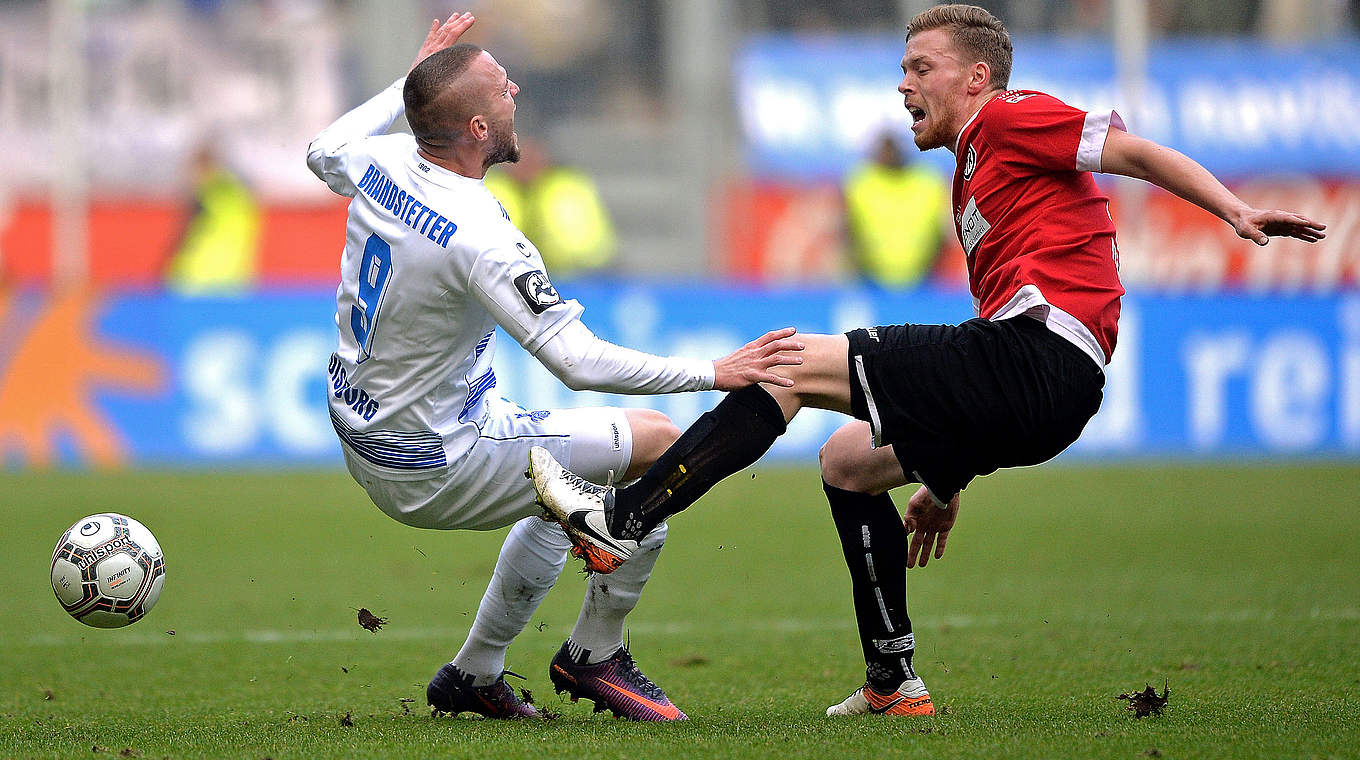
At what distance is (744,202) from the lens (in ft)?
60.4

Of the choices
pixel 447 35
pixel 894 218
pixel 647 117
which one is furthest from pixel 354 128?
pixel 647 117

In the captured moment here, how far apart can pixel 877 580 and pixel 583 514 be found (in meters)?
1.04

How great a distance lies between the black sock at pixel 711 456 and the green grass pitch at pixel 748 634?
0.65 meters

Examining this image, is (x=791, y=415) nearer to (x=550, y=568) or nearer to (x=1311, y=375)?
(x=550, y=568)

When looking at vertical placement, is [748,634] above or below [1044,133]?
below

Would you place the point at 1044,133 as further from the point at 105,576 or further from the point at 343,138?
the point at 105,576

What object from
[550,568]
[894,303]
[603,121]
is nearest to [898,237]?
[894,303]

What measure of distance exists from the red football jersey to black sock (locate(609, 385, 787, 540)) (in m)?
0.77

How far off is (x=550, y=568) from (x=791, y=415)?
1082mm

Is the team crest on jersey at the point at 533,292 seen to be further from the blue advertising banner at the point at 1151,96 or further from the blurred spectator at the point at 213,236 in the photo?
the blue advertising banner at the point at 1151,96

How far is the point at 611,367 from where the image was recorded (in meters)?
4.45

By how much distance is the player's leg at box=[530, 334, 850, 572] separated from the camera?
4.43 metres

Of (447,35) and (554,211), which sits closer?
(447,35)

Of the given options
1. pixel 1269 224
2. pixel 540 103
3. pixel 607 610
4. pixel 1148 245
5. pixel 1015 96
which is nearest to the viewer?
pixel 1269 224
